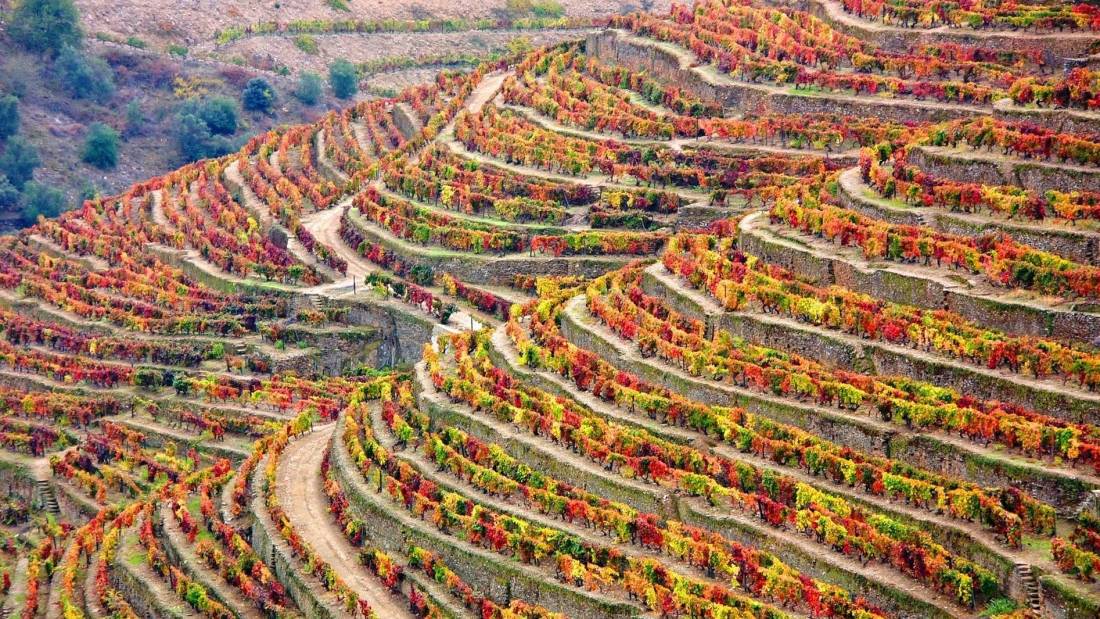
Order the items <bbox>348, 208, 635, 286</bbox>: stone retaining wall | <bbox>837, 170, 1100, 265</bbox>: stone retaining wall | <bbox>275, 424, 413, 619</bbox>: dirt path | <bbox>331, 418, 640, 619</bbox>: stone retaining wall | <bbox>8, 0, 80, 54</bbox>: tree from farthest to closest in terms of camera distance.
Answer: <bbox>8, 0, 80, 54</bbox>: tree
<bbox>348, 208, 635, 286</bbox>: stone retaining wall
<bbox>275, 424, 413, 619</bbox>: dirt path
<bbox>837, 170, 1100, 265</bbox>: stone retaining wall
<bbox>331, 418, 640, 619</bbox>: stone retaining wall

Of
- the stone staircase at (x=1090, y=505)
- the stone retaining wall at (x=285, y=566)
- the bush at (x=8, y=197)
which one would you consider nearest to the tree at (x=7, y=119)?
the bush at (x=8, y=197)

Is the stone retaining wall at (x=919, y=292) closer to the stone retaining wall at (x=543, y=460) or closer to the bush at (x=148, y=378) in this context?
the stone retaining wall at (x=543, y=460)

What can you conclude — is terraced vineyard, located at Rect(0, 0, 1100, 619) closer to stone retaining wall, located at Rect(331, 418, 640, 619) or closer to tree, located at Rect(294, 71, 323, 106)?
stone retaining wall, located at Rect(331, 418, 640, 619)

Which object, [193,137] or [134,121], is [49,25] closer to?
[134,121]

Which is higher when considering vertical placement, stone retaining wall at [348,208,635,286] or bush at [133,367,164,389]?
stone retaining wall at [348,208,635,286]

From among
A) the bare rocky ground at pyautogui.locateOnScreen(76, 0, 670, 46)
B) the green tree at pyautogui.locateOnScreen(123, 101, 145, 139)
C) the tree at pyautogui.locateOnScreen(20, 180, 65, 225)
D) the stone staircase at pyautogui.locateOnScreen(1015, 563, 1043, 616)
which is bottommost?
the tree at pyautogui.locateOnScreen(20, 180, 65, 225)

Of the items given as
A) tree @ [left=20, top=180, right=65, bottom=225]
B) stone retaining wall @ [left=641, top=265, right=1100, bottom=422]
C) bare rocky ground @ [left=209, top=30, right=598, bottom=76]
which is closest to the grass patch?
stone retaining wall @ [left=641, top=265, right=1100, bottom=422]

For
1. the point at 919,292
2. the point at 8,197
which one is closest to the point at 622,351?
the point at 919,292
